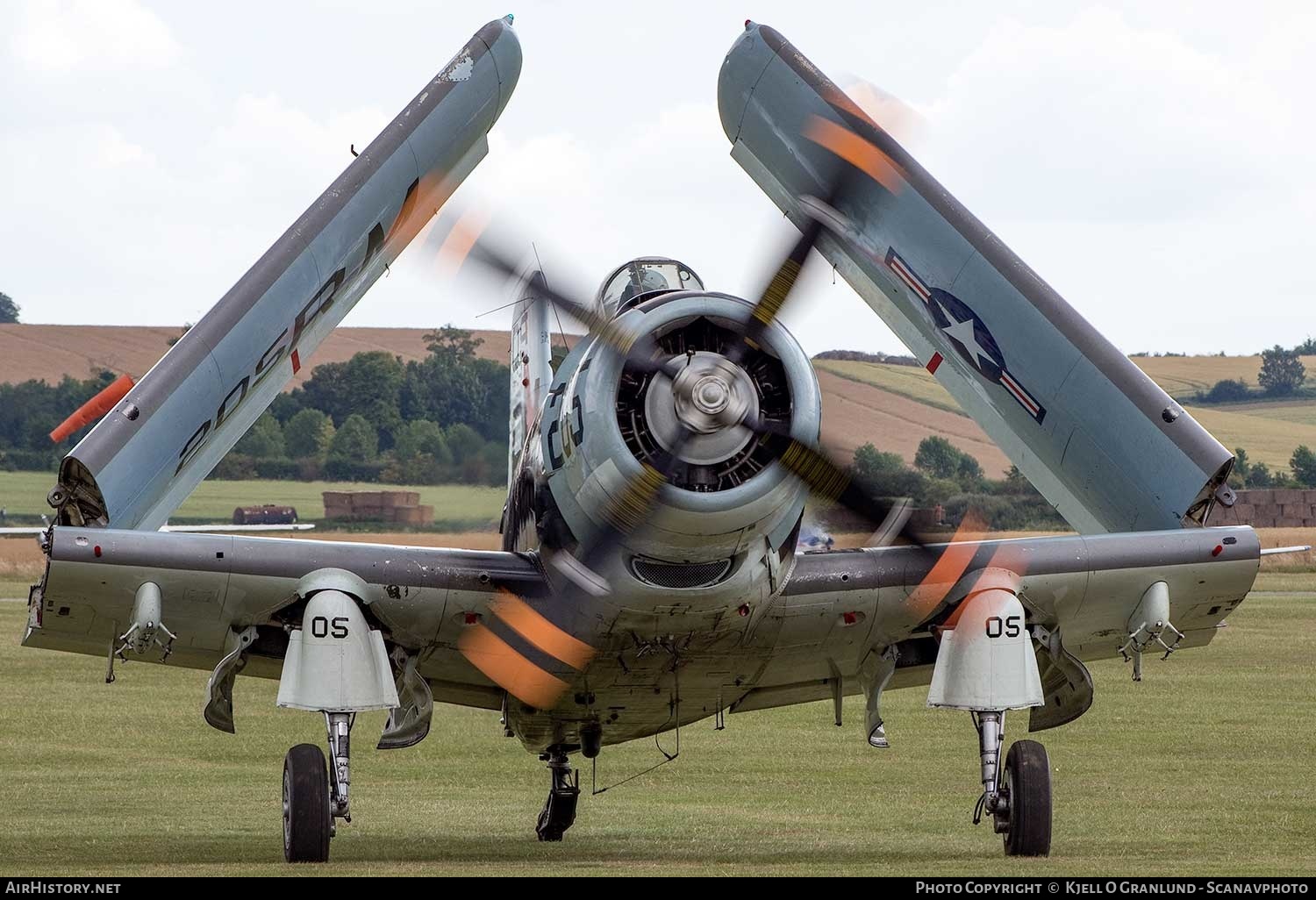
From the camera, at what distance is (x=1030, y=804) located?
12.8 metres

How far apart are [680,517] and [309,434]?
2957cm

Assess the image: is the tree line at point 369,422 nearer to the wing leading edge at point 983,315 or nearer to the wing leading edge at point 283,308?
the wing leading edge at point 283,308

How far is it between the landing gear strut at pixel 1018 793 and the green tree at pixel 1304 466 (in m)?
60.4

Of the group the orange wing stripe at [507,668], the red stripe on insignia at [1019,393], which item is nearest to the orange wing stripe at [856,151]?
the red stripe on insignia at [1019,393]

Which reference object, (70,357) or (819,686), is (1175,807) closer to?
(819,686)

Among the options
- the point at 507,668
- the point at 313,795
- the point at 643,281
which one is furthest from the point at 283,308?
the point at 313,795

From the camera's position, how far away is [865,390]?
4844cm

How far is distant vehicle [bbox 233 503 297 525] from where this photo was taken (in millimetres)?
49812

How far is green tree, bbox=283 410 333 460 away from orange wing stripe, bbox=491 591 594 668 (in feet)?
72.9

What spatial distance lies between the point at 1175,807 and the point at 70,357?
66446mm

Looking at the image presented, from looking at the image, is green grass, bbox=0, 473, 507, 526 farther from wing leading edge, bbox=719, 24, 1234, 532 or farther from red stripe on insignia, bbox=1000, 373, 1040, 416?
red stripe on insignia, bbox=1000, 373, 1040, 416

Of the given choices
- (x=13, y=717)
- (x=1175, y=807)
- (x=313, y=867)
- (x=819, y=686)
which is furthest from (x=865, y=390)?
(x=313, y=867)

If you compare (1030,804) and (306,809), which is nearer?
(306,809)

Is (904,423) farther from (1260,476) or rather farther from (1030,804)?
(1030,804)
